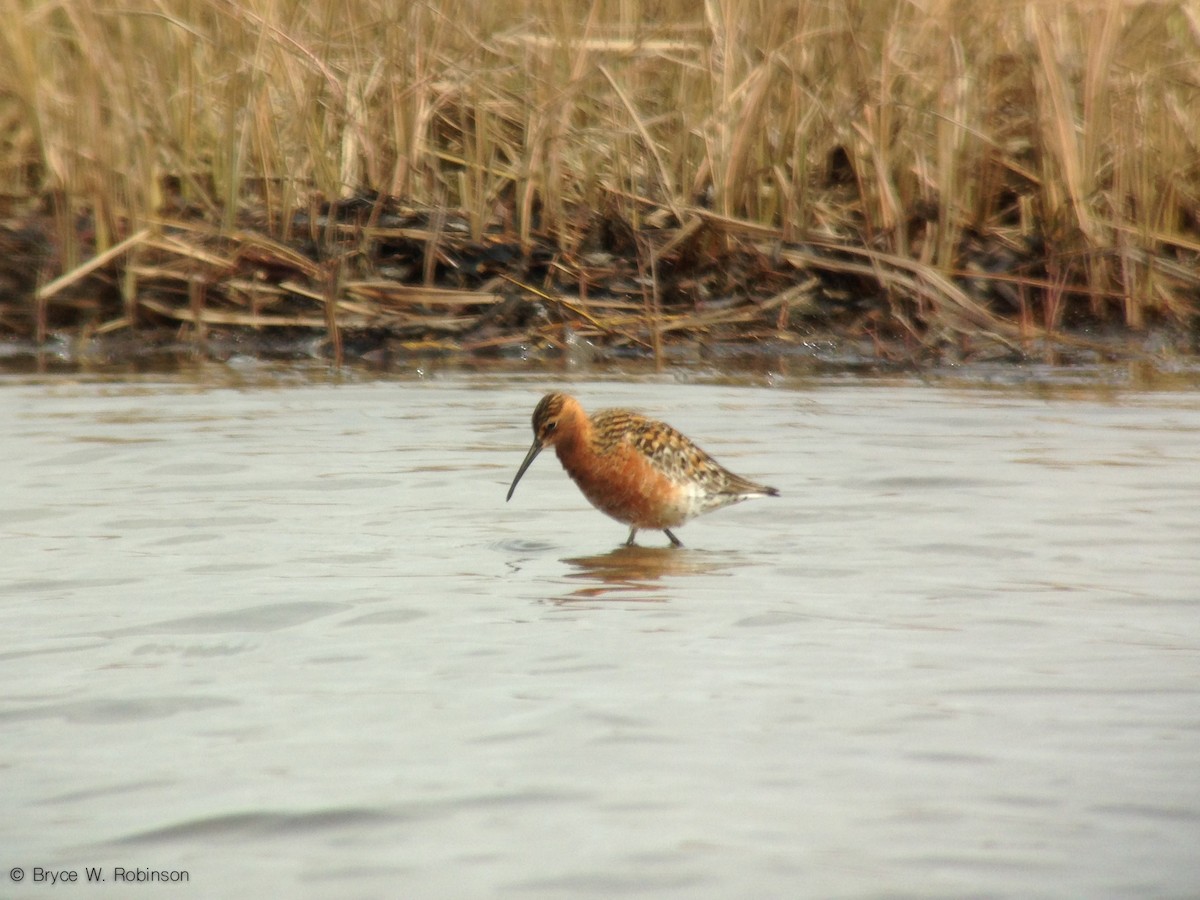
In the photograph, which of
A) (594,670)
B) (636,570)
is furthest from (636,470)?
(594,670)

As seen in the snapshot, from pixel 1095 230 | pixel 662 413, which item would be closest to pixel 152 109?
pixel 662 413

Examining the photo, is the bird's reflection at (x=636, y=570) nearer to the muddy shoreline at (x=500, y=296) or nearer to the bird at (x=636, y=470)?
the bird at (x=636, y=470)

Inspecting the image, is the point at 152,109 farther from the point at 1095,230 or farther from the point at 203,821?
the point at 203,821

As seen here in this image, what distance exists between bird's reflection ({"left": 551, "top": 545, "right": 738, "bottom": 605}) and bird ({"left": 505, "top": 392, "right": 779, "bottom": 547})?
0.16 m

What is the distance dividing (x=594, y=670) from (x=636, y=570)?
1836 mm

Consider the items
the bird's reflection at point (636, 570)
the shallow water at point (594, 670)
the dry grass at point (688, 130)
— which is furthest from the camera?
the dry grass at point (688, 130)

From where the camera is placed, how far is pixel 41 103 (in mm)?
12672

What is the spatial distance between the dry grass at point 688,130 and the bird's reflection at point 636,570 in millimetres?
5049

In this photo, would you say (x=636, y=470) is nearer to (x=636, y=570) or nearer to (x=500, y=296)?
(x=636, y=570)

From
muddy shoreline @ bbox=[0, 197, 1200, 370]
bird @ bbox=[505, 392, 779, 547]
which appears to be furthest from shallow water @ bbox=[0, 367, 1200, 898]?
muddy shoreline @ bbox=[0, 197, 1200, 370]

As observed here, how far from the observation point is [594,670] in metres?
5.02

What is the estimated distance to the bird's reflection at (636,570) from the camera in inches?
243

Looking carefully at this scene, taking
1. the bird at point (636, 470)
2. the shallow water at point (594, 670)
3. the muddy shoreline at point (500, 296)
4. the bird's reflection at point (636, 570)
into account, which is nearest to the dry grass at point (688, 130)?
the muddy shoreline at point (500, 296)

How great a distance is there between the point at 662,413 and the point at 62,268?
4.79 m
